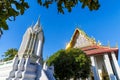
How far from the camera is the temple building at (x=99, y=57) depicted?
23112 mm

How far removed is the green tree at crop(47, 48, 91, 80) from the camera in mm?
19572

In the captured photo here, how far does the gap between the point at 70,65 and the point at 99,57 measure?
8.51 m

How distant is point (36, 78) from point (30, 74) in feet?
2.64

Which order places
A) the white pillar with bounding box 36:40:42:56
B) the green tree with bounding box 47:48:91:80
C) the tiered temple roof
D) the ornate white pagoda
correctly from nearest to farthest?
1. the ornate white pagoda
2. the white pillar with bounding box 36:40:42:56
3. the green tree with bounding box 47:48:91:80
4. the tiered temple roof

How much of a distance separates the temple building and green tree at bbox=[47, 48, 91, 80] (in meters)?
4.07

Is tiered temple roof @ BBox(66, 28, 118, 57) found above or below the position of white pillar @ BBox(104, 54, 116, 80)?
above

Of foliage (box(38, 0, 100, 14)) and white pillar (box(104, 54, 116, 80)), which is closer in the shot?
foliage (box(38, 0, 100, 14))

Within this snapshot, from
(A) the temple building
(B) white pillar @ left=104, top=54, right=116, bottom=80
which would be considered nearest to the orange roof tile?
(A) the temple building

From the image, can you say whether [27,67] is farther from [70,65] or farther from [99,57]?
[99,57]

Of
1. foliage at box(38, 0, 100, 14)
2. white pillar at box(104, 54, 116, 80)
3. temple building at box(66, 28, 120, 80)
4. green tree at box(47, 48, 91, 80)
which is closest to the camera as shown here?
foliage at box(38, 0, 100, 14)

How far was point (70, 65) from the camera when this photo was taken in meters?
19.9

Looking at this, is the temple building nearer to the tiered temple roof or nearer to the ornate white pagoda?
the tiered temple roof

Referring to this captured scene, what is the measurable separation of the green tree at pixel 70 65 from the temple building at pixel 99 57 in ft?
13.3

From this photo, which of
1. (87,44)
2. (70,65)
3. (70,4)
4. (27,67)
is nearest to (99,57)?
(87,44)
